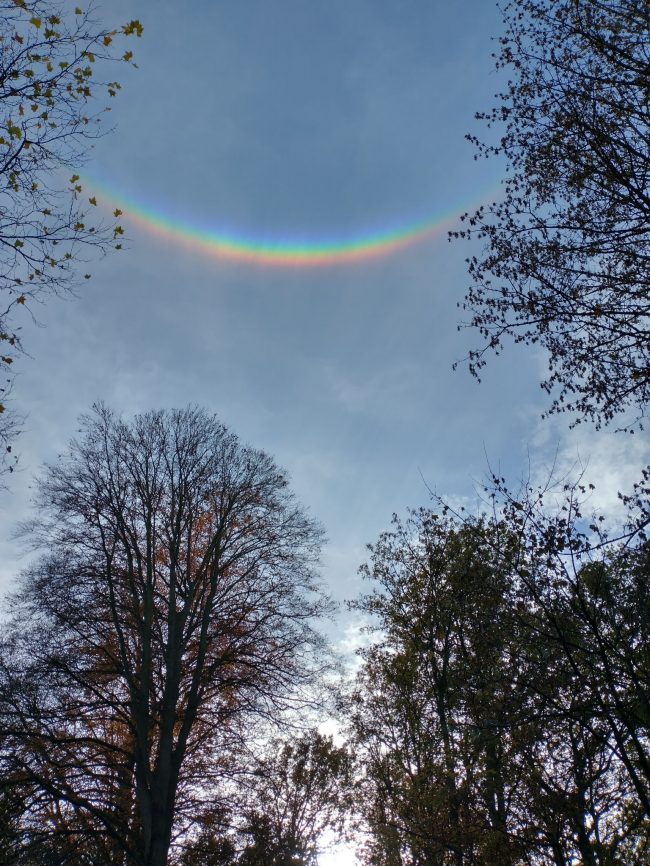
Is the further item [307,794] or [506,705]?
[307,794]

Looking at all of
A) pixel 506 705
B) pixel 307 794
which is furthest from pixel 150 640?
pixel 307 794

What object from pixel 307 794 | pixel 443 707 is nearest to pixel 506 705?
pixel 443 707

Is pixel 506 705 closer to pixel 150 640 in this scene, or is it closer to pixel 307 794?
pixel 150 640

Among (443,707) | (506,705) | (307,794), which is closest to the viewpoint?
(506,705)

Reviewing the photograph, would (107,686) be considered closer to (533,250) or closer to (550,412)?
(550,412)

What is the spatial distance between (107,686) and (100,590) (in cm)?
185

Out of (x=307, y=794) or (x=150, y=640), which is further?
(x=307, y=794)

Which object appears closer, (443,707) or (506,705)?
(506,705)

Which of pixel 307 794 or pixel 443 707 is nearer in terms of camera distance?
pixel 443 707

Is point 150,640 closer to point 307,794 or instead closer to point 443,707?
point 443,707

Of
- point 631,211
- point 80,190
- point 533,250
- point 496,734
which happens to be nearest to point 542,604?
point 496,734

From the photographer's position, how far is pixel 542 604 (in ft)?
24.7

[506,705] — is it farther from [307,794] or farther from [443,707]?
[307,794]

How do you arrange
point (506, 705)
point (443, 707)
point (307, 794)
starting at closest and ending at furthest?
point (506, 705) < point (443, 707) < point (307, 794)
